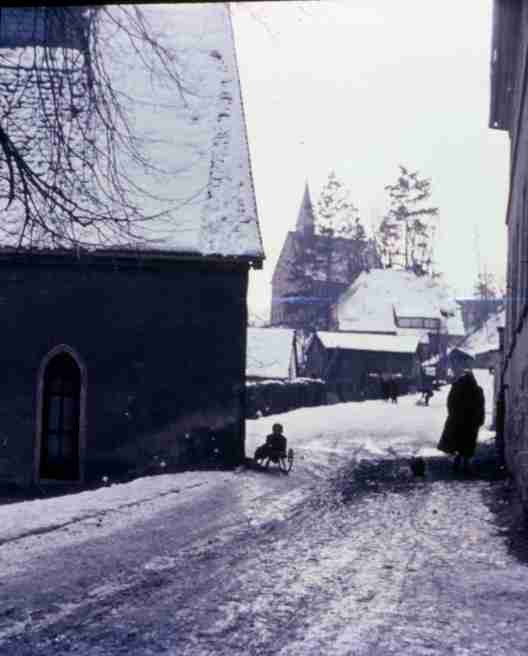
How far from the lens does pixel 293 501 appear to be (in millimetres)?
11008

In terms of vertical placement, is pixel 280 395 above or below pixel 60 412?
below

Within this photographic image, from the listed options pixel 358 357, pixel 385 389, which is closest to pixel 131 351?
pixel 385 389

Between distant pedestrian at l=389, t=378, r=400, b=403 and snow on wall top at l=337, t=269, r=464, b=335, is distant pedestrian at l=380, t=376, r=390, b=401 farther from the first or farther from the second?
snow on wall top at l=337, t=269, r=464, b=335

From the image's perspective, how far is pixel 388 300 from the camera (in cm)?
6638

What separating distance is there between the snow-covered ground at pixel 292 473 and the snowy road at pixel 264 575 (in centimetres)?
8

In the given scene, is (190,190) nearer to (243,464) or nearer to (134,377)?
(134,377)

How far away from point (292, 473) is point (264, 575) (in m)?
8.43

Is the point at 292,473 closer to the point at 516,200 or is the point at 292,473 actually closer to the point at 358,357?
the point at 516,200

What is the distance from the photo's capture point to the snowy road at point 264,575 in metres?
4.84

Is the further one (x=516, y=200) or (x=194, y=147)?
(x=194, y=147)

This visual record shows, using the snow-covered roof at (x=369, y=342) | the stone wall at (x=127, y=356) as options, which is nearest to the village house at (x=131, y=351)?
the stone wall at (x=127, y=356)

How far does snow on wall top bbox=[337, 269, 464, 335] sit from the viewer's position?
65.3 m

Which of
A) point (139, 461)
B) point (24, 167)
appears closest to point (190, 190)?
point (139, 461)

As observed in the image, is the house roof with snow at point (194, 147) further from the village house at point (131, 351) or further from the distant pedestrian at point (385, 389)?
the distant pedestrian at point (385, 389)
